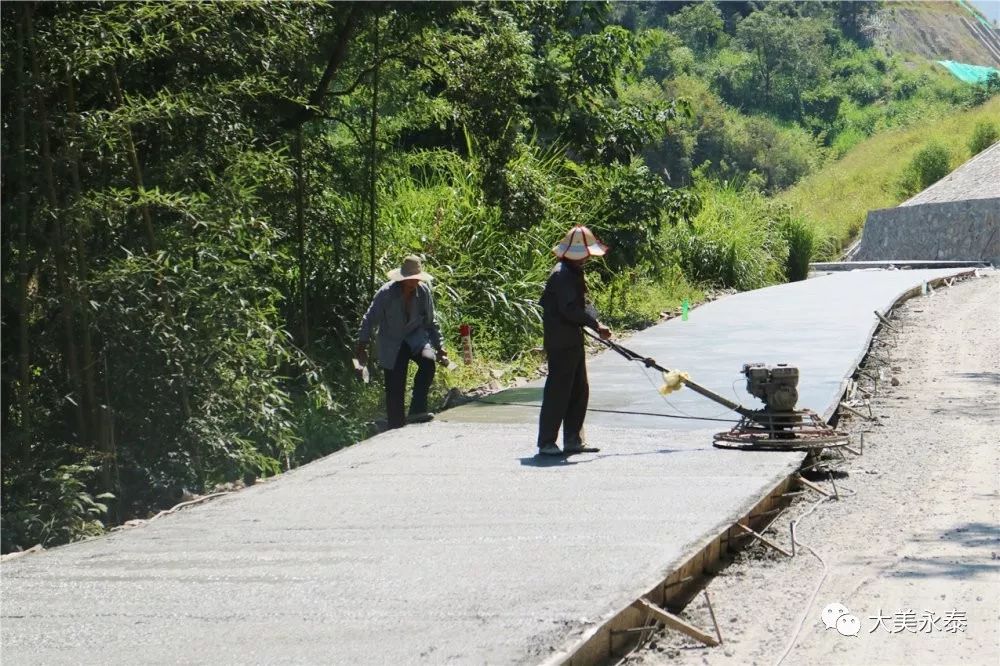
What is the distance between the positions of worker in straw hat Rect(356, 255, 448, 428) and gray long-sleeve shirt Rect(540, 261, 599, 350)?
6.70 ft

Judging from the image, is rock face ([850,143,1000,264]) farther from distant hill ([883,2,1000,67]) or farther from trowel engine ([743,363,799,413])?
distant hill ([883,2,1000,67])

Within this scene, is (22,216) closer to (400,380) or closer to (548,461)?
(400,380)

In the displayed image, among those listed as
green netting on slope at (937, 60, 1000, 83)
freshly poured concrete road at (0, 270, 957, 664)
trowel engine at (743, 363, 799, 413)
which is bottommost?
freshly poured concrete road at (0, 270, 957, 664)

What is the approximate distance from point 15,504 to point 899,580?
254 inches

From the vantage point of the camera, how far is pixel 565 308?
9695 millimetres

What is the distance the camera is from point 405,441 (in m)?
10.7

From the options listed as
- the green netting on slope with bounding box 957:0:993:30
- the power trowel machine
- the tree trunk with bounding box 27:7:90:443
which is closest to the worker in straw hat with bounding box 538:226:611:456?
the power trowel machine

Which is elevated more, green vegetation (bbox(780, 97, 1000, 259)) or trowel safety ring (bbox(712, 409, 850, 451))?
green vegetation (bbox(780, 97, 1000, 259))

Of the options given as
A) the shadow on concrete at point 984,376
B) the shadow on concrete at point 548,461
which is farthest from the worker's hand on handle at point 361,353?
the shadow on concrete at point 984,376

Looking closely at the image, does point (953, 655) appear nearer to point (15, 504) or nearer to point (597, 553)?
point (597, 553)

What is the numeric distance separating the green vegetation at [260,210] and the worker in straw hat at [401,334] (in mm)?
1000

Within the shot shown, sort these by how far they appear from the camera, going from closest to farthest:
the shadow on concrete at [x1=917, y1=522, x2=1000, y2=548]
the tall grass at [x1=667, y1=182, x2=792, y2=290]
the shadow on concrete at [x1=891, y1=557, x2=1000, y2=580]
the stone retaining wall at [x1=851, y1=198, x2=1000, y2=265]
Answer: the shadow on concrete at [x1=891, y1=557, x2=1000, y2=580] → the shadow on concrete at [x1=917, y1=522, x2=1000, y2=548] → the tall grass at [x1=667, y1=182, x2=792, y2=290] → the stone retaining wall at [x1=851, y1=198, x2=1000, y2=265]

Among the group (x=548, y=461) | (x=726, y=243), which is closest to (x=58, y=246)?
(x=548, y=461)

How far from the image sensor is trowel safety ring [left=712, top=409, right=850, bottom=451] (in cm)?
983
